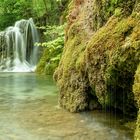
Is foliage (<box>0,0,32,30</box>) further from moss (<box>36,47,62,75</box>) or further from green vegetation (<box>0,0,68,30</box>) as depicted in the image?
moss (<box>36,47,62,75</box>)

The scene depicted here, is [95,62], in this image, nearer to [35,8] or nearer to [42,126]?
[42,126]

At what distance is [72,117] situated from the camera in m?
7.50

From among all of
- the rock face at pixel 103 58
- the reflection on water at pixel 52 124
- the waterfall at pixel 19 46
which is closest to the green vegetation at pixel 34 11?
the waterfall at pixel 19 46

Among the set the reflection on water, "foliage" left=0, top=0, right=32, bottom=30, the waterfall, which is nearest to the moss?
the waterfall

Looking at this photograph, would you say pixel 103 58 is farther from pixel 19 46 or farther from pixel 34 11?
pixel 34 11

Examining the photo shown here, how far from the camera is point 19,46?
98.0 ft

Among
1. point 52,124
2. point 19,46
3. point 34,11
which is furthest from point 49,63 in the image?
point 52,124

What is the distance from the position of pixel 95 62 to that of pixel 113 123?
118 cm

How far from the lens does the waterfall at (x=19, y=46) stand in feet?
96.0

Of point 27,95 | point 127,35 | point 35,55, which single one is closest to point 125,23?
point 127,35

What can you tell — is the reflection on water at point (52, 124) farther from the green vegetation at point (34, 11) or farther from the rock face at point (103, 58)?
the green vegetation at point (34, 11)

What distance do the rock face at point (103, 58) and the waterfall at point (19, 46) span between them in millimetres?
A: 19754

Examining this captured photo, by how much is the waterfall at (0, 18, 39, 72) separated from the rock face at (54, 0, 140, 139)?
1975cm

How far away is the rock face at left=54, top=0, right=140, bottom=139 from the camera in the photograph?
5.70 meters
